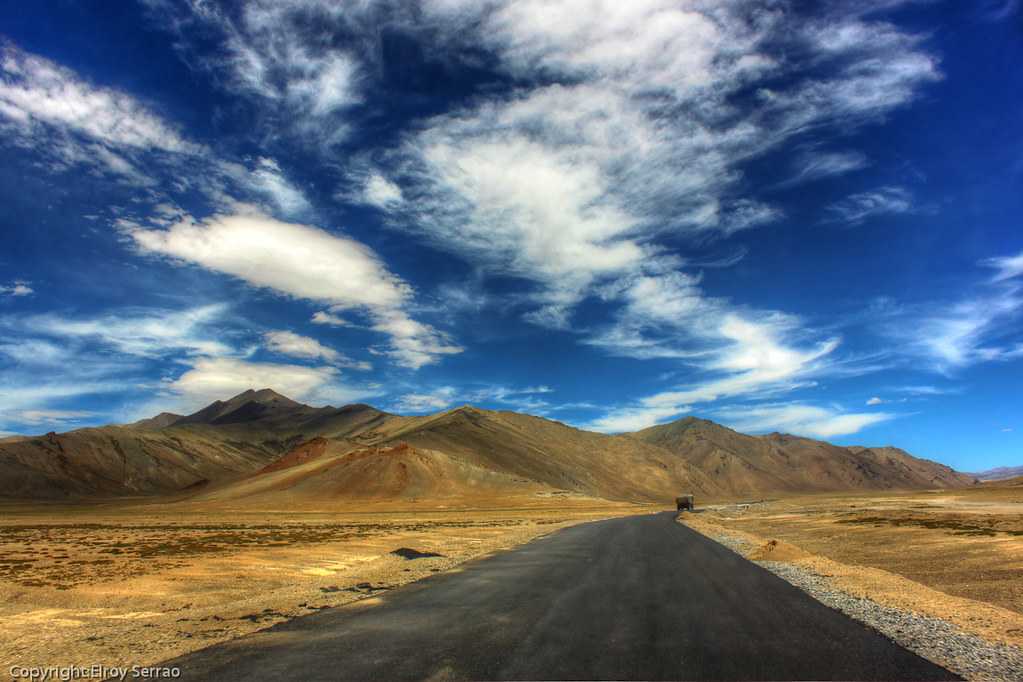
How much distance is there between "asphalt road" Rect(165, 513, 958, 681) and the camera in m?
9.12

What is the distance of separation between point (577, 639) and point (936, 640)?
6.99 metres

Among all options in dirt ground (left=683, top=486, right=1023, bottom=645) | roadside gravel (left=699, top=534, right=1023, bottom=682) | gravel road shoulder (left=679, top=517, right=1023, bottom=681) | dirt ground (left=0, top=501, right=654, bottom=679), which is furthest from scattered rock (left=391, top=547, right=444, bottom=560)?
roadside gravel (left=699, top=534, right=1023, bottom=682)

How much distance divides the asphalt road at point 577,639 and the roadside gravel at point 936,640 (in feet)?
1.36

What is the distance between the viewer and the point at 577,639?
11.0 m

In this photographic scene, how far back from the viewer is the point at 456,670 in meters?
9.16

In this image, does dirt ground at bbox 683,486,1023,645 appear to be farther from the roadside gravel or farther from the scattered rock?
the scattered rock

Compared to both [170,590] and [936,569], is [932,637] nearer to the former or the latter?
[936,569]

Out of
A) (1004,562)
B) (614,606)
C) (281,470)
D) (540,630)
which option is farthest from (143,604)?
(281,470)

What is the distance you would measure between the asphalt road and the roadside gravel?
0.41 metres

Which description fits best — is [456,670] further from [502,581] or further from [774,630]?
[502,581]

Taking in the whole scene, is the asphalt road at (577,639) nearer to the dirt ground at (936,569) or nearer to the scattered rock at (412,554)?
the dirt ground at (936,569)

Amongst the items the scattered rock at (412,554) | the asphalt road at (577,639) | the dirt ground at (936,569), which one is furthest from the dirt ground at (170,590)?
the dirt ground at (936,569)

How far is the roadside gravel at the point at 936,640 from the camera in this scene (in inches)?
367

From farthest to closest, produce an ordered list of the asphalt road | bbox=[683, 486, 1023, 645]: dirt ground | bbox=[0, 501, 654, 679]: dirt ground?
bbox=[683, 486, 1023, 645]: dirt ground, bbox=[0, 501, 654, 679]: dirt ground, the asphalt road
